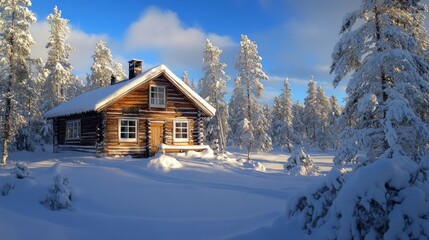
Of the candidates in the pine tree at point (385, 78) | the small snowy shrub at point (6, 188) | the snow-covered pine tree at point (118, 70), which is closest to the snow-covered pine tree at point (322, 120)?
the snow-covered pine tree at point (118, 70)

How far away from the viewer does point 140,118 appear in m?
23.2

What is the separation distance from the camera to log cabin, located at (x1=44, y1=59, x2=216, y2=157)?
21.8m

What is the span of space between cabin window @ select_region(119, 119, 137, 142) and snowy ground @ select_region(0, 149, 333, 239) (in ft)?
25.1

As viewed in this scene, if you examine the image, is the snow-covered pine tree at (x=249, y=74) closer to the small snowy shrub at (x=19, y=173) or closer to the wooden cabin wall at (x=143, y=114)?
the wooden cabin wall at (x=143, y=114)

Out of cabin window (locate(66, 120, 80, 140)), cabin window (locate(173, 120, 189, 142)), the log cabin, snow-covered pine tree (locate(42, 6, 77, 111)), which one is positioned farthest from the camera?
snow-covered pine tree (locate(42, 6, 77, 111))

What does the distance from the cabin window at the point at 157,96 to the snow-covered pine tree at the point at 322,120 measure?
44.4 metres

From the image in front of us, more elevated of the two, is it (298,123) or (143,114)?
(298,123)

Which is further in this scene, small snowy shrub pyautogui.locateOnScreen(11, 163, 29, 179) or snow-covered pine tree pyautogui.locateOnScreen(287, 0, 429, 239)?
small snowy shrub pyautogui.locateOnScreen(11, 163, 29, 179)

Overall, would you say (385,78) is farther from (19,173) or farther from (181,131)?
(181,131)

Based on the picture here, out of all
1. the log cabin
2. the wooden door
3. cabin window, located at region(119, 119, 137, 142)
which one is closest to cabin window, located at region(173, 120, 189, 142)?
the log cabin

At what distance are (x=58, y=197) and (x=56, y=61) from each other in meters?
32.4

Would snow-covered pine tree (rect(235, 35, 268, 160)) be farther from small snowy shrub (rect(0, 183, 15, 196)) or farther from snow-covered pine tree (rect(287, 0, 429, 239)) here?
small snowy shrub (rect(0, 183, 15, 196))

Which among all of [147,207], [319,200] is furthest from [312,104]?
[319,200]

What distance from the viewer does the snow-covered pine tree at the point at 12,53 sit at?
977 inches
